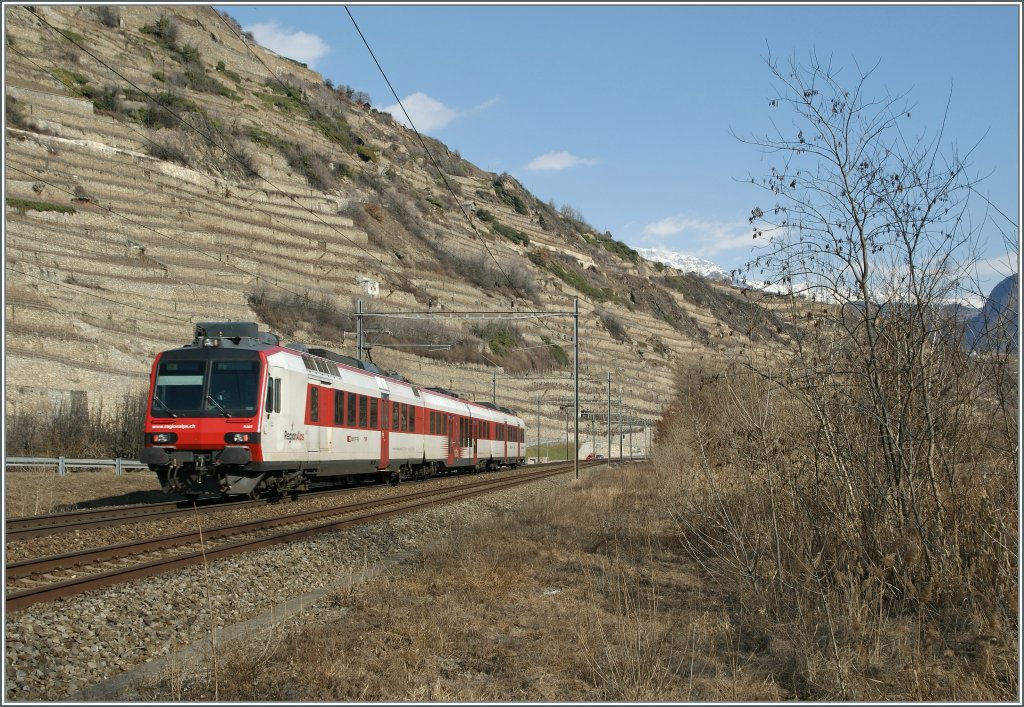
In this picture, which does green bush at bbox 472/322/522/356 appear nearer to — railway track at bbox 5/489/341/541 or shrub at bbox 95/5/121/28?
shrub at bbox 95/5/121/28

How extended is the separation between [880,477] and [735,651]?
2.25 meters

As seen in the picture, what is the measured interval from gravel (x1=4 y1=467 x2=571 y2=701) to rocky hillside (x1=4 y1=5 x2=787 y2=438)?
18.7ft

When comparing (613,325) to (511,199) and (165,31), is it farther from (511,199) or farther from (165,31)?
(165,31)

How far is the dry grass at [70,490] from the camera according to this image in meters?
19.0

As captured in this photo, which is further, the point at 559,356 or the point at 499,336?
the point at 559,356

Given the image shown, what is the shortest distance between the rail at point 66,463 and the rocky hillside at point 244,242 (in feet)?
33.1

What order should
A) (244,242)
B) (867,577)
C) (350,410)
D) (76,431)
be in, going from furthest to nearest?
1. (244,242)
2. (76,431)
3. (350,410)
4. (867,577)

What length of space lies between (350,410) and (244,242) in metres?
55.0

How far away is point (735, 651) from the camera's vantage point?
6.89 meters

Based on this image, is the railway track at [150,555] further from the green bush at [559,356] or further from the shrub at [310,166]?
the shrub at [310,166]

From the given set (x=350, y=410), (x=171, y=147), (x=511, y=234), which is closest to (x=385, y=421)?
(x=350, y=410)

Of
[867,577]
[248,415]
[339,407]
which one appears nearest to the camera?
[867,577]

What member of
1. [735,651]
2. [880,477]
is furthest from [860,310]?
[735,651]

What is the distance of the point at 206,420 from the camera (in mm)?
17453
